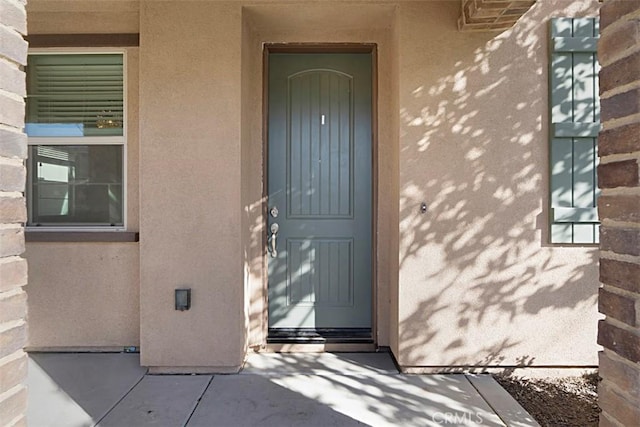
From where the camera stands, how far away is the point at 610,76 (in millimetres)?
1190

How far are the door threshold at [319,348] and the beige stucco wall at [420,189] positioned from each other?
1.46 feet

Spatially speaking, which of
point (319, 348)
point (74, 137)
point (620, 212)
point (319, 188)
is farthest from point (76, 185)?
point (620, 212)

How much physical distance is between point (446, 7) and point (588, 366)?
274 centimetres

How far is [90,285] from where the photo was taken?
11.1 feet

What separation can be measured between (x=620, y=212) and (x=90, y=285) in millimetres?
3448

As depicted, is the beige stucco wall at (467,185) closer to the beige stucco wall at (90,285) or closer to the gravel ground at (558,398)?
the gravel ground at (558,398)

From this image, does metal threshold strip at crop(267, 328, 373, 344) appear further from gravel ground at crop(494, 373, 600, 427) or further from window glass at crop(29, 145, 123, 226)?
window glass at crop(29, 145, 123, 226)

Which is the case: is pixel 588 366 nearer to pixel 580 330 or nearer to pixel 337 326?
pixel 580 330

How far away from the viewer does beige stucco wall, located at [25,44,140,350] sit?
3.38 m

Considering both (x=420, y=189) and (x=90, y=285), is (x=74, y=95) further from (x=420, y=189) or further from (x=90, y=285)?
(x=420, y=189)

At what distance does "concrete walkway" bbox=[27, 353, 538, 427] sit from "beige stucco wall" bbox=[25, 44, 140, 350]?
7.0 inches

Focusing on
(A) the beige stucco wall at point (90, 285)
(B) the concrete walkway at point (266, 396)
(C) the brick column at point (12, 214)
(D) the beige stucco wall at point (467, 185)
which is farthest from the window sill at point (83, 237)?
(C) the brick column at point (12, 214)

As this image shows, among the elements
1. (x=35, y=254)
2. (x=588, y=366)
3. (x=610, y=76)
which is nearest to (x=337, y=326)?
(x=588, y=366)

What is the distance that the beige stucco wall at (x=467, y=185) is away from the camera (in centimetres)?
309
